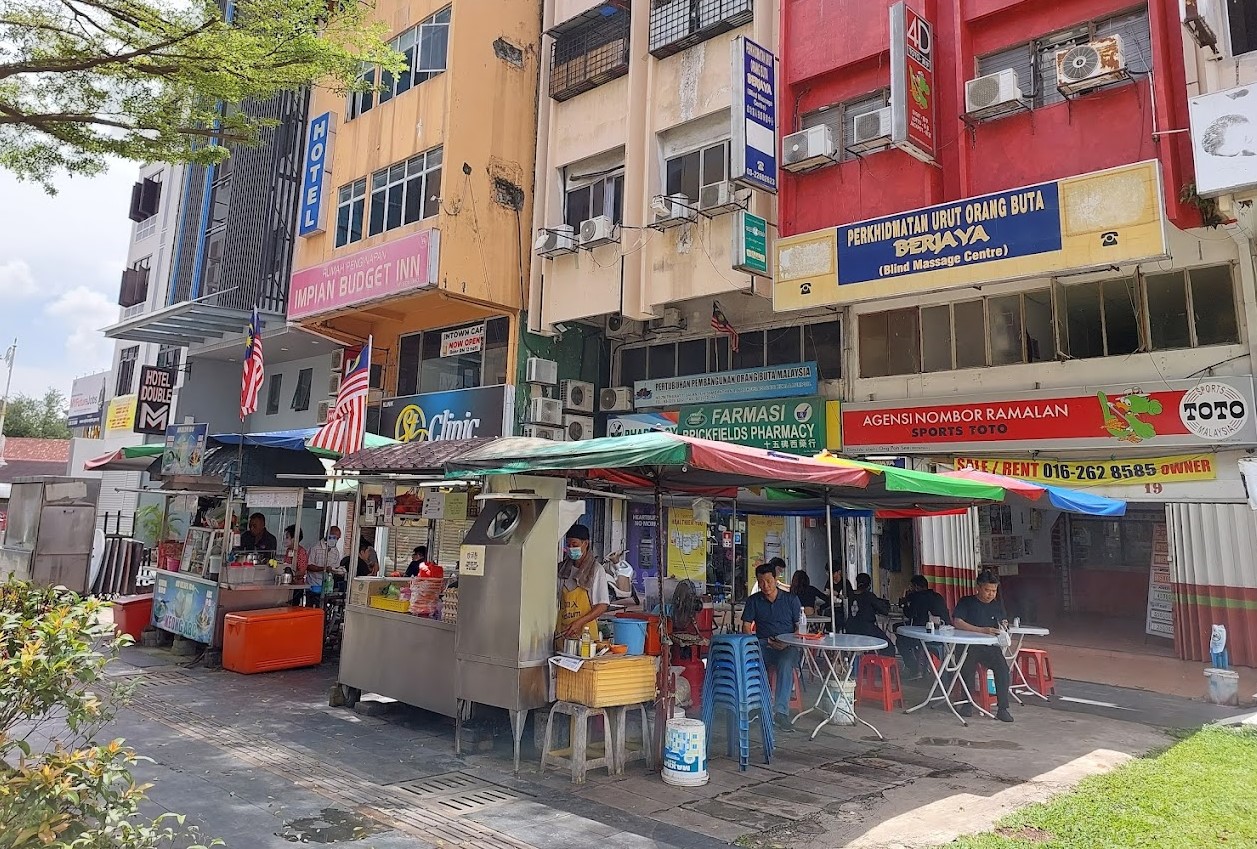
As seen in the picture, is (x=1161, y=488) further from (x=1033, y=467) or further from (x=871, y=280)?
(x=871, y=280)

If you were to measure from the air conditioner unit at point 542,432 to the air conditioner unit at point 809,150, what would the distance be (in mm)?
6893

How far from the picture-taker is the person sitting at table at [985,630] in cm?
918

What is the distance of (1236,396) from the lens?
1058 centimetres

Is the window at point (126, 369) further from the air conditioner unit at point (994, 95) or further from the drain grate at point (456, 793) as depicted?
the air conditioner unit at point (994, 95)

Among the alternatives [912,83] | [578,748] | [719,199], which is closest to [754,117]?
[719,199]

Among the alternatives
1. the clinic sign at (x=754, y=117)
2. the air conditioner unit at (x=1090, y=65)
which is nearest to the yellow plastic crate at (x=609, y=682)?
the clinic sign at (x=754, y=117)

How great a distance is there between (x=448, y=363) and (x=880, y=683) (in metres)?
12.2

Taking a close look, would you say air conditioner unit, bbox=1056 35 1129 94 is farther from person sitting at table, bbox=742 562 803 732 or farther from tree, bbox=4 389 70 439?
tree, bbox=4 389 70 439

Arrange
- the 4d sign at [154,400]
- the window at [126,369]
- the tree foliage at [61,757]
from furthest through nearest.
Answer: the window at [126,369], the 4d sign at [154,400], the tree foliage at [61,757]

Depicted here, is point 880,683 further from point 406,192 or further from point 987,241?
point 406,192

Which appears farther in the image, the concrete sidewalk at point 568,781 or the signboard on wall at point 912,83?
the signboard on wall at point 912,83

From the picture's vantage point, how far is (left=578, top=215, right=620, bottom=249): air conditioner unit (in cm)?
1552

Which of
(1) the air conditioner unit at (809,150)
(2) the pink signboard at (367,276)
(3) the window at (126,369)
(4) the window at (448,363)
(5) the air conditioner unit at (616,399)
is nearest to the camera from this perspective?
(1) the air conditioner unit at (809,150)

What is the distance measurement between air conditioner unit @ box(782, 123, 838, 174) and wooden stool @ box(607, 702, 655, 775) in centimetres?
949
